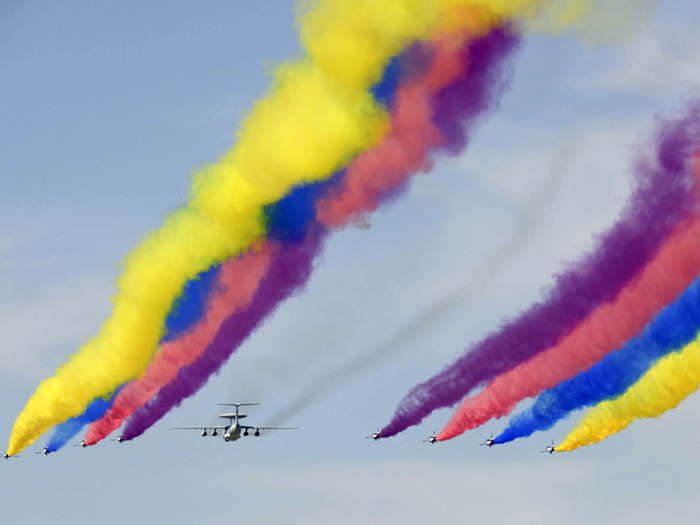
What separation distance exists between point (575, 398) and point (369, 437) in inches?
500

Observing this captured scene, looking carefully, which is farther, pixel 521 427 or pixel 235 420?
pixel 235 420

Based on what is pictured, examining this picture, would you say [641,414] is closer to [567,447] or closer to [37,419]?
[567,447]

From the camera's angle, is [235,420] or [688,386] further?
[235,420]

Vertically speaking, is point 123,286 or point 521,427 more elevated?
point 123,286

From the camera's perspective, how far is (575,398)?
9400cm

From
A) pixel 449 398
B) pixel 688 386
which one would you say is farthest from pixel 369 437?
pixel 688 386

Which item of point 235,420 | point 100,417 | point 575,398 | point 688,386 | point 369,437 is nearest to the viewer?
point 688,386

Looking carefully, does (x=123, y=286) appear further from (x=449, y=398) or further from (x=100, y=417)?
(x=449, y=398)

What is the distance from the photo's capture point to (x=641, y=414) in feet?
299

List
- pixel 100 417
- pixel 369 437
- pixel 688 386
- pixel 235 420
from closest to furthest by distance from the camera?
pixel 688 386 < pixel 369 437 < pixel 100 417 < pixel 235 420

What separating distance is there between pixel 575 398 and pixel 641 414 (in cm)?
372

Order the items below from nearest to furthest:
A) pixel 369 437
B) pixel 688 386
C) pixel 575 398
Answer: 1. pixel 688 386
2. pixel 575 398
3. pixel 369 437

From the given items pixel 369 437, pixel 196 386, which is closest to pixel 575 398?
pixel 369 437

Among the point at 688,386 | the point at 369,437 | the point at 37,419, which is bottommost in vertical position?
the point at 688,386
